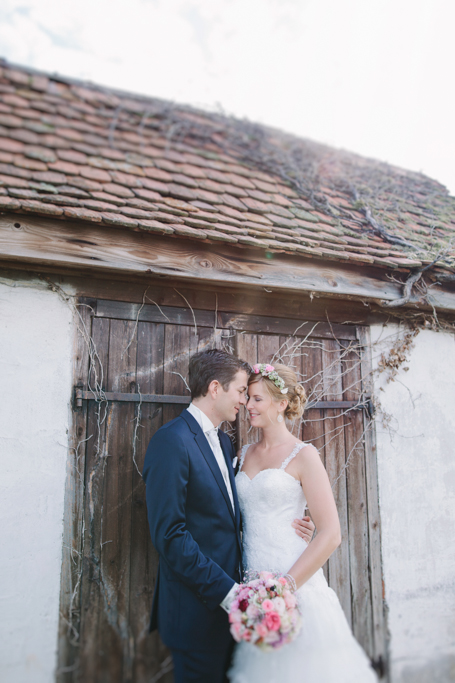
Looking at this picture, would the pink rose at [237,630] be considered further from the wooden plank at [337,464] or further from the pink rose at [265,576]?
the wooden plank at [337,464]

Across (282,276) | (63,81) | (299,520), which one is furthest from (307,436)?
(63,81)

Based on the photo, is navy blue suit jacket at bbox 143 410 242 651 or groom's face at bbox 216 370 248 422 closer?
navy blue suit jacket at bbox 143 410 242 651

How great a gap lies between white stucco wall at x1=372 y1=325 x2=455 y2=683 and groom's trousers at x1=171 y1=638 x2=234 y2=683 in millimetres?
1880

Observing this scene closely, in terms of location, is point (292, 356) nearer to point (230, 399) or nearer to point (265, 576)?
point (230, 399)

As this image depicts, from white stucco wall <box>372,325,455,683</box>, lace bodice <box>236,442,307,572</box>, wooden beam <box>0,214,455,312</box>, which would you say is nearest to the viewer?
lace bodice <box>236,442,307,572</box>

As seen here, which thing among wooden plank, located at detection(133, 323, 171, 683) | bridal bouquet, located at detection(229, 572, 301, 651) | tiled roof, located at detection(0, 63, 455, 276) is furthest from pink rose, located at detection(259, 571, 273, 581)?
tiled roof, located at detection(0, 63, 455, 276)

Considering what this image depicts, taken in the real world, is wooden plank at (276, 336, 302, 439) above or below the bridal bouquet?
above

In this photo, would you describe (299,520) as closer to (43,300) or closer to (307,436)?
(307,436)

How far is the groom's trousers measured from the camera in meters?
2.25

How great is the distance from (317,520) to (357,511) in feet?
4.14

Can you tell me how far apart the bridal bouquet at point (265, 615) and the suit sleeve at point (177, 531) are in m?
0.11

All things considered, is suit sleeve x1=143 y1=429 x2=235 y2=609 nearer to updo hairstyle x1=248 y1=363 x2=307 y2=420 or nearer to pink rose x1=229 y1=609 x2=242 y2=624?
pink rose x1=229 y1=609 x2=242 y2=624

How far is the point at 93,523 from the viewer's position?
2840mm

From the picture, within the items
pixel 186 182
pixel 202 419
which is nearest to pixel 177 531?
pixel 202 419
